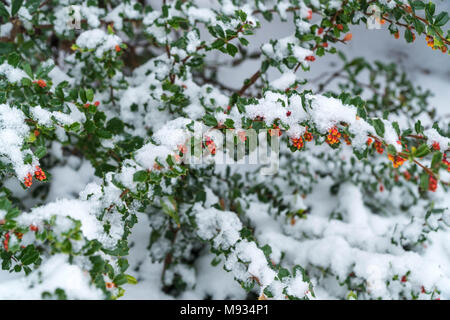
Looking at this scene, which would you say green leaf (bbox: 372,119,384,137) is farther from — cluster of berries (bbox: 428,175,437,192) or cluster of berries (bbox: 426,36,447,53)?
cluster of berries (bbox: 426,36,447,53)

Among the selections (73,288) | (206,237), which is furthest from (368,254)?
(73,288)

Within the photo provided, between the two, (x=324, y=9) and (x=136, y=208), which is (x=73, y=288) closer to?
(x=136, y=208)

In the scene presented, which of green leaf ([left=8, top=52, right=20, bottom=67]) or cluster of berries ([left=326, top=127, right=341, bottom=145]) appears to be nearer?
cluster of berries ([left=326, top=127, right=341, bottom=145])

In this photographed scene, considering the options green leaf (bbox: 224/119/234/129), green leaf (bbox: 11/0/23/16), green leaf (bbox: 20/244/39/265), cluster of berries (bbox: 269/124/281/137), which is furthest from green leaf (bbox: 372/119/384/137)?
green leaf (bbox: 11/0/23/16)

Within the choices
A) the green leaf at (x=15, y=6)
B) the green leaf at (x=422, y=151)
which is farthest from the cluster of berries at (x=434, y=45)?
the green leaf at (x=15, y=6)

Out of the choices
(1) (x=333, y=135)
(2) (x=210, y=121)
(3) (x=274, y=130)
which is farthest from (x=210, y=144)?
(1) (x=333, y=135)

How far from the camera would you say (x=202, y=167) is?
1.48 m

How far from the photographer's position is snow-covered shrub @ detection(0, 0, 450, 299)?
916mm

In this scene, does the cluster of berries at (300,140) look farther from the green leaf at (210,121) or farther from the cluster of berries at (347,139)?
the green leaf at (210,121)

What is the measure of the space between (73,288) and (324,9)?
3.84 ft

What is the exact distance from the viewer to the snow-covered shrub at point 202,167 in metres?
0.92

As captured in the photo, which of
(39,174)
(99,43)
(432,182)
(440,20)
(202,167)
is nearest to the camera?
(432,182)

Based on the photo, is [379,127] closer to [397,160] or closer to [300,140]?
[397,160]

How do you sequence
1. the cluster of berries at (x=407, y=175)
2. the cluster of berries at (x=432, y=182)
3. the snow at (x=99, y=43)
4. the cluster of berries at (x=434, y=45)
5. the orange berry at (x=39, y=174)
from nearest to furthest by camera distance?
the cluster of berries at (x=432, y=182) → the orange berry at (x=39, y=174) → the cluster of berries at (x=434, y=45) → the snow at (x=99, y=43) → the cluster of berries at (x=407, y=175)
